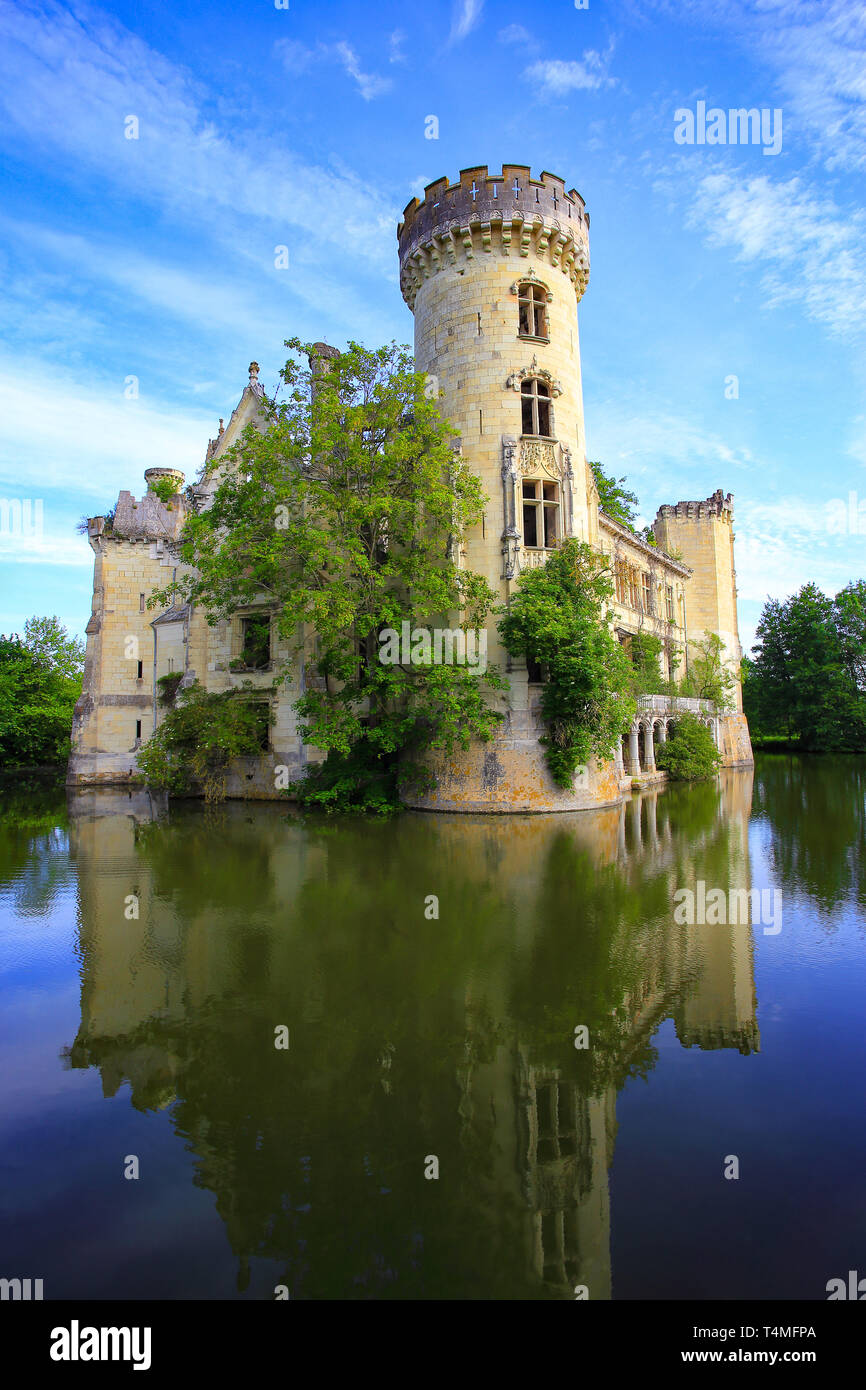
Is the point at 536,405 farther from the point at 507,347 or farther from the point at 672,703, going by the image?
the point at 672,703

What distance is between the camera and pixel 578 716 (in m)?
20.6

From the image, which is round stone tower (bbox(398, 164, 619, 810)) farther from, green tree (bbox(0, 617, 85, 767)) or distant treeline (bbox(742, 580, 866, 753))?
distant treeline (bbox(742, 580, 866, 753))

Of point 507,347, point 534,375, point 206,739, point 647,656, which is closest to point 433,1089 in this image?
point 206,739

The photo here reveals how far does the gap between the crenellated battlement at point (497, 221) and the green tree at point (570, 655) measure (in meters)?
9.64

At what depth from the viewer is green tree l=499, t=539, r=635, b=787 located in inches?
784

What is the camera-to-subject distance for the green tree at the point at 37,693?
40.3 metres

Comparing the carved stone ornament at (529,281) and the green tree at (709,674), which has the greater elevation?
the carved stone ornament at (529,281)

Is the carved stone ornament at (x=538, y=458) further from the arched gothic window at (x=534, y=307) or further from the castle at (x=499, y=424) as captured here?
the arched gothic window at (x=534, y=307)

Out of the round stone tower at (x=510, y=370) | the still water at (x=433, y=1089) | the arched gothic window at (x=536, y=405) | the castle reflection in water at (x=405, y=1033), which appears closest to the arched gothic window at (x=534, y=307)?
the round stone tower at (x=510, y=370)

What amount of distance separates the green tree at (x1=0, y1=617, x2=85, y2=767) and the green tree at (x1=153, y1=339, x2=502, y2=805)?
23945mm

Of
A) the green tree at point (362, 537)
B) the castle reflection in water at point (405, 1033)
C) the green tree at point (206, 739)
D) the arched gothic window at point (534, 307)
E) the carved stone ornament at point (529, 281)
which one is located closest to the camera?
the castle reflection in water at point (405, 1033)
